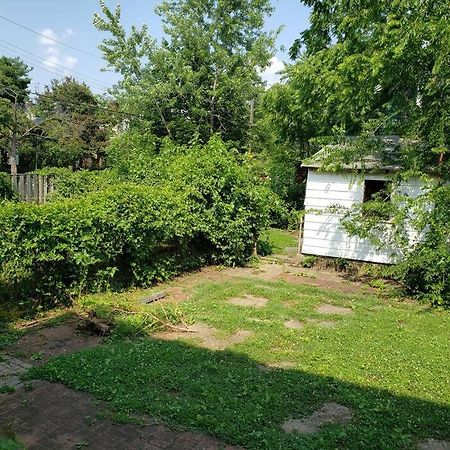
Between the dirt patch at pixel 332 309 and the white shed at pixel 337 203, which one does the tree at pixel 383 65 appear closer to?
the white shed at pixel 337 203

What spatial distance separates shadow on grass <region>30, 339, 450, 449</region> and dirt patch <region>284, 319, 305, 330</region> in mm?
1455

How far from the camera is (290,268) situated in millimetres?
10594

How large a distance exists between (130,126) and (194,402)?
17.6 metres

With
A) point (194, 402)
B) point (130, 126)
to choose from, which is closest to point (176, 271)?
point (194, 402)

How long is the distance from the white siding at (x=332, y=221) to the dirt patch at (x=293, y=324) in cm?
429

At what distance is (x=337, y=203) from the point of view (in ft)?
34.6

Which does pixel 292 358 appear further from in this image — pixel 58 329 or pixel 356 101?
pixel 356 101

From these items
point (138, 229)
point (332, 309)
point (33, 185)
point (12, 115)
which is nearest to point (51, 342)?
point (138, 229)

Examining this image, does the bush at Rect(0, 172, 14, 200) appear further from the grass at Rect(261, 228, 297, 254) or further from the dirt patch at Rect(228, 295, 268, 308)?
the dirt patch at Rect(228, 295, 268, 308)

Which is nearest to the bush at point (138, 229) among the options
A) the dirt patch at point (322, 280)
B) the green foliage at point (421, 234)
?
the dirt patch at point (322, 280)

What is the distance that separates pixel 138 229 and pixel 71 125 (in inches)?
1000

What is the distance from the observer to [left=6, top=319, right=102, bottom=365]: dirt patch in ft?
16.7

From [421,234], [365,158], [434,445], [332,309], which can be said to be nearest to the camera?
[434,445]

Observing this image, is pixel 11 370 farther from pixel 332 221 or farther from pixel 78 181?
pixel 78 181
